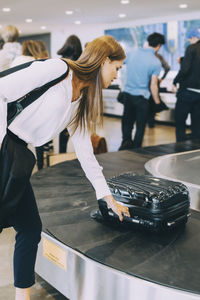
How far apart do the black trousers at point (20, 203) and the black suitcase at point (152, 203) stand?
1.95 ft

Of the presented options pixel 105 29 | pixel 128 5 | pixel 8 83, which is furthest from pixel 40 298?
pixel 105 29

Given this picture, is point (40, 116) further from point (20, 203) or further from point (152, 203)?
point (152, 203)

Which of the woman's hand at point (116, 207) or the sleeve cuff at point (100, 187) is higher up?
the sleeve cuff at point (100, 187)

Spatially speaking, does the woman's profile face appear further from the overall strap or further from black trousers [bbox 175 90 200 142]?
black trousers [bbox 175 90 200 142]

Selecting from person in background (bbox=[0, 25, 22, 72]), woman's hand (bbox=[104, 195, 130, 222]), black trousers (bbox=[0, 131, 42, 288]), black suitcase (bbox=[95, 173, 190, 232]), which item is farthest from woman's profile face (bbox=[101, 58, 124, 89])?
person in background (bbox=[0, 25, 22, 72])

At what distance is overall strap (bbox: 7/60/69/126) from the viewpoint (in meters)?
1.61

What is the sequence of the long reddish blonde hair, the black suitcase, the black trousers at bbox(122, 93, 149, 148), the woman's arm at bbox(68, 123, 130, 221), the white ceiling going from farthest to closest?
the white ceiling, the black trousers at bbox(122, 93, 149, 148), the black suitcase, the woman's arm at bbox(68, 123, 130, 221), the long reddish blonde hair

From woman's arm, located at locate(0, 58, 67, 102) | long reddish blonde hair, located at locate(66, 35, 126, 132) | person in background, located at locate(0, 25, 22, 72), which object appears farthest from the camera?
person in background, located at locate(0, 25, 22, 72)

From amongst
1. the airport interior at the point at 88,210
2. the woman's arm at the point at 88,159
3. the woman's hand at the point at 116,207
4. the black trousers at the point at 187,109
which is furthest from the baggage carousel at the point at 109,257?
the black trousers at the point at 187,109

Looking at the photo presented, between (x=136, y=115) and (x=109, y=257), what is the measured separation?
3.54 meters

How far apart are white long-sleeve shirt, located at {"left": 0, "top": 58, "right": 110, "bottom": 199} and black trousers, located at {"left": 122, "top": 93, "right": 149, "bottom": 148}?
345 cm

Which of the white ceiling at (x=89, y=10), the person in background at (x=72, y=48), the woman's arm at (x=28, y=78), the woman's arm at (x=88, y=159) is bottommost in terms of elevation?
the woman's arm at (x=88, y=159)

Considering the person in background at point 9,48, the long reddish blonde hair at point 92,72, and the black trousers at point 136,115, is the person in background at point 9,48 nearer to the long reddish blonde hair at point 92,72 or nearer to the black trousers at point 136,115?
the black trousers at point 136,115

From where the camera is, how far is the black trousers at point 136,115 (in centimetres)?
518
